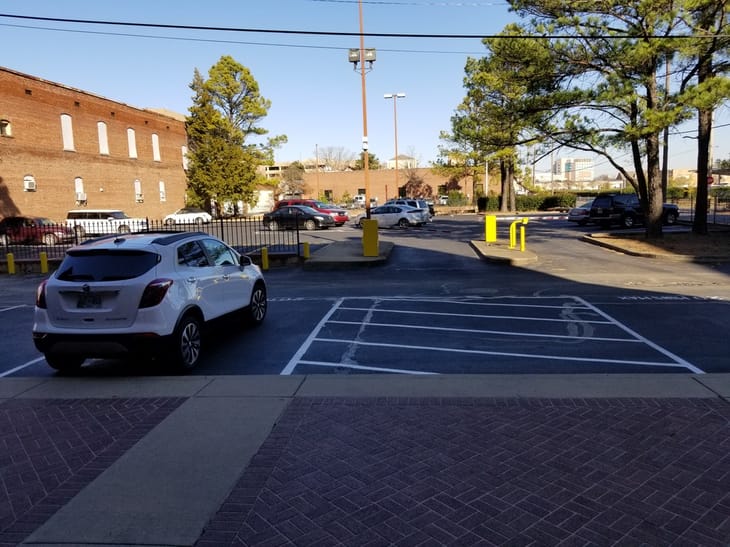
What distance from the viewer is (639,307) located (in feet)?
34.6

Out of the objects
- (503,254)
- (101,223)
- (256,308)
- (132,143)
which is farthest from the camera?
(132,143)

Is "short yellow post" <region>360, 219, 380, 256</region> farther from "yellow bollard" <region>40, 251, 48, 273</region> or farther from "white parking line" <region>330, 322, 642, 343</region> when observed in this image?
"yellow bollard" <region>40, 251, 48, 273</region>

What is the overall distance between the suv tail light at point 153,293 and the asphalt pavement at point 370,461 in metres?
0.93

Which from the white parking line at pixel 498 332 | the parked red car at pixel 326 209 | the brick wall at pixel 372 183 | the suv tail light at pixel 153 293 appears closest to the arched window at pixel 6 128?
→ the parked red car at pixel 326 209

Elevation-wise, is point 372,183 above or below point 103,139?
below

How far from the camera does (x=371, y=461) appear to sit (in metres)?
4.30

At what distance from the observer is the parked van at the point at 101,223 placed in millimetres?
29031

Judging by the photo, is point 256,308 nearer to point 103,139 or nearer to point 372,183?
point 103,139

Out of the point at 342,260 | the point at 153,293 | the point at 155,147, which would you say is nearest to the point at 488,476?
the point at 153,293

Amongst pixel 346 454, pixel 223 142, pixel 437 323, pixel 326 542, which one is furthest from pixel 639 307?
pixel 223 142

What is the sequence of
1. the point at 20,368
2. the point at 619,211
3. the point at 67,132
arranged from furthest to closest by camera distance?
1. the point at 67,132
2. the point at 619,211
3. the point at 20,368

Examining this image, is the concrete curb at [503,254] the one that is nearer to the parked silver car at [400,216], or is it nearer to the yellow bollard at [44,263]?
the parked silver car at [400,216]

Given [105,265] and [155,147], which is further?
[155,147]

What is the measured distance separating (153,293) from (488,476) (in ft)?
13.7
